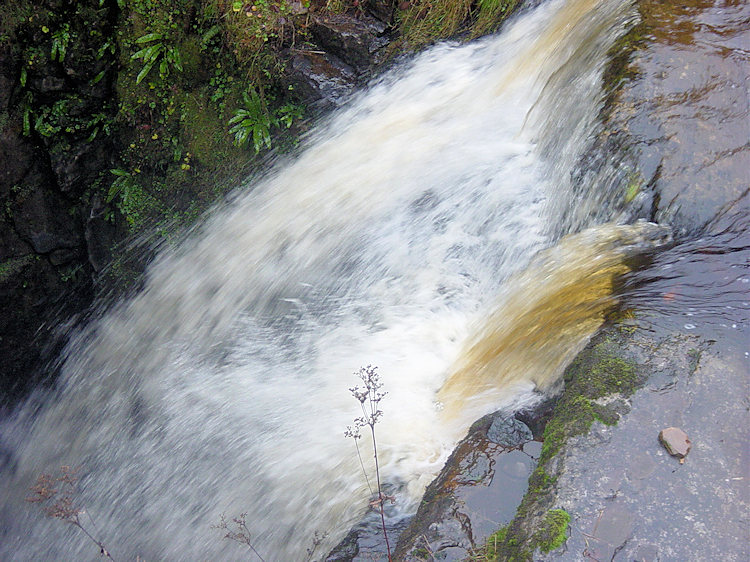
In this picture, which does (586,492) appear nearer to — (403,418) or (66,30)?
(403,418)

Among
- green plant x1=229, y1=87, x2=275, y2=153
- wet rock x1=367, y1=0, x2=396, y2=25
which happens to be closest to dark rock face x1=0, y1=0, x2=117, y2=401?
green plant x1=229, y1=87, x2=275, y2=153

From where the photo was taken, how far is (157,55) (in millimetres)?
Answer: 6617

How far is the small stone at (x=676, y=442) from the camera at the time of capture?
8.18ft

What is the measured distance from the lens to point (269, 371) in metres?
4.84

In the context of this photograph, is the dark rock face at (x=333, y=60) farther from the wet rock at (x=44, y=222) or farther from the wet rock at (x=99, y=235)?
the wet rock at (x=44, y=222)

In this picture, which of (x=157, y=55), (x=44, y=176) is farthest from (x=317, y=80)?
(x=44, y=176)

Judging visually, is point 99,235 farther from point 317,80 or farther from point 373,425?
point 373,425

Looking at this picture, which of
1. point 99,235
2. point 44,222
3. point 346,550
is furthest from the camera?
point 99,235

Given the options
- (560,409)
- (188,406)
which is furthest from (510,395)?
(188,406)

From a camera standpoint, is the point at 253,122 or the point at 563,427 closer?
the point at 563,427

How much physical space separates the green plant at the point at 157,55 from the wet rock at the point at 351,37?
58.7 inches

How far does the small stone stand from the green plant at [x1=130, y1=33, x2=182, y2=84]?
233 inches

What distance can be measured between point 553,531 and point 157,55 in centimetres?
620

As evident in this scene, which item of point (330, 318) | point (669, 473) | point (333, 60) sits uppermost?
point (333, 60)
